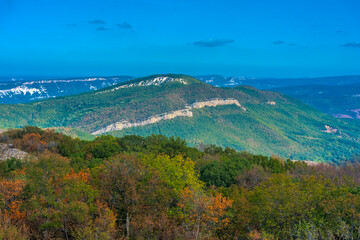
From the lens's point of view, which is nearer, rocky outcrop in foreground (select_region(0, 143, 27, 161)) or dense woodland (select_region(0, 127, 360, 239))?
dense woodland (select_region(0, 127, 360, 239))

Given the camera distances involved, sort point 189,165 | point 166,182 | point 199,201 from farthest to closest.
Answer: point 189,165 → point 166,182 → point 199,201

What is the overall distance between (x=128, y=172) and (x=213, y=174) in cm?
2780

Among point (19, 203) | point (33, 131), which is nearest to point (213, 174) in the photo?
point (19, 203)

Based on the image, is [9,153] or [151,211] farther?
[9,153]

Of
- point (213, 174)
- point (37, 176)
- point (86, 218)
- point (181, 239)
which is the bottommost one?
point (213, 174)

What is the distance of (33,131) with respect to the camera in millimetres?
76500

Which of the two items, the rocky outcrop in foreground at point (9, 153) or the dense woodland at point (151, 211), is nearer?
the dense woodland at point (151, 211)

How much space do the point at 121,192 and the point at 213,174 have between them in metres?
28.3

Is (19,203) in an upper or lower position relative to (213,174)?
upper

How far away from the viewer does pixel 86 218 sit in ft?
74.7

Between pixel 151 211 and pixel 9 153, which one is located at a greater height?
pixel 9 153

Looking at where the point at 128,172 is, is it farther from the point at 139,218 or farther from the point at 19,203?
the point at 19,203

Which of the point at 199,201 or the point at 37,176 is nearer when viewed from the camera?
the point at 199,201

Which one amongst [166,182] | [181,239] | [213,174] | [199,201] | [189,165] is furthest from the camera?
[213,174]
